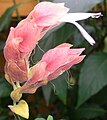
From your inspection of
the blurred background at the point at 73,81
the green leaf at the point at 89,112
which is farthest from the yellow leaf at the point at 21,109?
the green leaf at the point at 89,112

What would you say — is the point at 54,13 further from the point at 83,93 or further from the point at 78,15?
the point at 83,93

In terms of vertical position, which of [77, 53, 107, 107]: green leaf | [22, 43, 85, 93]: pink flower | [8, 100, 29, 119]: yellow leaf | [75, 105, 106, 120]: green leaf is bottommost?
[75, 105, 106, 120]: green leaf

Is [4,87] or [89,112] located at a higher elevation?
[4,87]

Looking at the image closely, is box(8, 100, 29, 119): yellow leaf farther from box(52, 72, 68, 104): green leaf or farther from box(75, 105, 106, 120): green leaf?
box(75, 105, 106, 120): green leaf

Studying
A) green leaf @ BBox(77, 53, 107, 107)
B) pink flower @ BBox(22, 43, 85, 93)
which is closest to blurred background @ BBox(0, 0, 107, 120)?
green leaf @ BBox(77, 53, 107, 107)

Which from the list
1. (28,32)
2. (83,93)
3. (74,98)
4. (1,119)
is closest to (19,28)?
(28,32)

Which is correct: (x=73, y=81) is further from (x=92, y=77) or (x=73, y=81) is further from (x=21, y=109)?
(x=21, y=109)

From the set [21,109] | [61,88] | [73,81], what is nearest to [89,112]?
[73,81]
